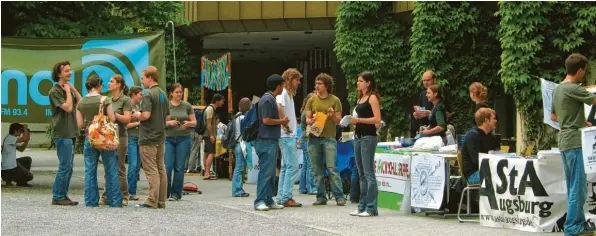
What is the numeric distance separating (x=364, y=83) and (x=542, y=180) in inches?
105

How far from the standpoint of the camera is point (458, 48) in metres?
28.9

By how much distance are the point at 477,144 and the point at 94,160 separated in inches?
189

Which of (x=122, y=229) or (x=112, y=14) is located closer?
(x=122, y=229)

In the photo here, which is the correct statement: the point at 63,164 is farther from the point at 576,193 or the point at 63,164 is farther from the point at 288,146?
the point at 576,193

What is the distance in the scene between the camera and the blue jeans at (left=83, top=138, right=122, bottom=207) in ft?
47.5

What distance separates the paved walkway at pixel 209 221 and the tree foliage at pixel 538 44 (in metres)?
8.95

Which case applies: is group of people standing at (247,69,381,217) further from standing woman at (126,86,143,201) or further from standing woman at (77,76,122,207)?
standing woman at (126,86,143,201)

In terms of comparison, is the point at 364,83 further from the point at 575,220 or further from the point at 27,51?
the point at 27,51

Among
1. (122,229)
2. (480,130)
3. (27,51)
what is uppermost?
(27,51)

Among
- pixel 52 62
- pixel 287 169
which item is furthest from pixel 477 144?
pixel 52 62

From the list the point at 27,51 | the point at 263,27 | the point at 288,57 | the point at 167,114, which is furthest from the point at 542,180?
the point at 288,57

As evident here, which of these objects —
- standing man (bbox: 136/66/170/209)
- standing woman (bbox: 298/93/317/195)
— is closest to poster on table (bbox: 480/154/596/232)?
standing man (bbox: 136/66/170/209)

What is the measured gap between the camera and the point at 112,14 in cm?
2170

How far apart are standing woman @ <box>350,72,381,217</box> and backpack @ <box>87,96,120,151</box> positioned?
306 centimetres
